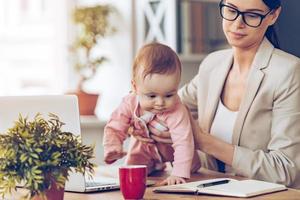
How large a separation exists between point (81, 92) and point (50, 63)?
0.34 m

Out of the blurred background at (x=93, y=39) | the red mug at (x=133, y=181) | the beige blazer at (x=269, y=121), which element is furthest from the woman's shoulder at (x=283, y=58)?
the blurred background at (x=93, y=39)

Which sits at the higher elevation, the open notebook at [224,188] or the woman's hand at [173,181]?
the open notebook at [224,188]

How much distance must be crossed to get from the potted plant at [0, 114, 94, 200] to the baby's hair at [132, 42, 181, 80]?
445 millimetres

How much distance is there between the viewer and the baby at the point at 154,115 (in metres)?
1.93

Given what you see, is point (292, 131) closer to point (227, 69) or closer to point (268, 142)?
point (268, 142)

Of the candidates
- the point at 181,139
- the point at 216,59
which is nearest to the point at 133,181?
the point at 181,139

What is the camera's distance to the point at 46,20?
3.87 m

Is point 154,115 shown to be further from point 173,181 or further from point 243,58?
point 243,58

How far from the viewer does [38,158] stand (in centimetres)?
146

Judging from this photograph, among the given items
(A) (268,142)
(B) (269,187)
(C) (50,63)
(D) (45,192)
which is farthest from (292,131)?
(C) (50,63)

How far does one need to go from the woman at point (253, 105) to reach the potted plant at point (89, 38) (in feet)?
4.24

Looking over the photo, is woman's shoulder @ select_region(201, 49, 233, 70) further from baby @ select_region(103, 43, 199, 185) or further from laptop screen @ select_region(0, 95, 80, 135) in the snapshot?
laptop screen @ select_region(0, 95, 80, 135)

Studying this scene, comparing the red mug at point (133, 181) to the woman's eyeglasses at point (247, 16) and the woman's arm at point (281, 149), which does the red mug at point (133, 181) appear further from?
the woman's eyeglasses at point (247, 16)

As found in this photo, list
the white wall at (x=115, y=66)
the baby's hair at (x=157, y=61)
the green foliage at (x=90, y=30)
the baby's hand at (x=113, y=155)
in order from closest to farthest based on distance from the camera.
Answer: the baby's hair at (x=157, y=61)
the baby's hand at (x=113, y=155)
the green foliage at (x=90, y=30)
the white wall at (x=115, y=66)
